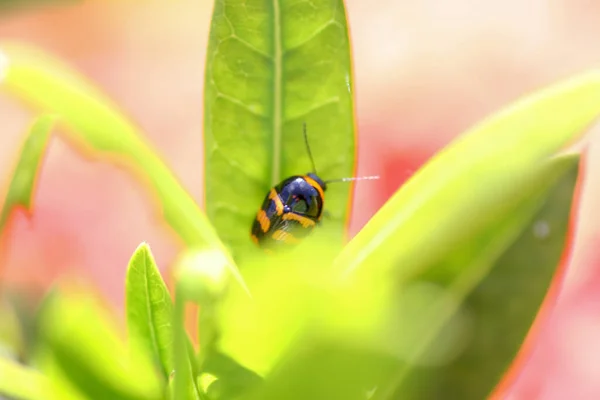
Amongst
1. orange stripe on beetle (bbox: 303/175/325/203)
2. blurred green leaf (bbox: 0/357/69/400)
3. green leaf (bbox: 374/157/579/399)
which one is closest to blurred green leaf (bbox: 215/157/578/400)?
green leaf (bbox: 374/157/579/399)

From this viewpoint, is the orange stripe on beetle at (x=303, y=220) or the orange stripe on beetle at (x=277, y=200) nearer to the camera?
the orange stripe on beetle at (x=277, y=200)

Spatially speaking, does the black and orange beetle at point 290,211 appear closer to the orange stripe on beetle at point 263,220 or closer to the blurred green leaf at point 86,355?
the orange stripe on beetle at point 263,220

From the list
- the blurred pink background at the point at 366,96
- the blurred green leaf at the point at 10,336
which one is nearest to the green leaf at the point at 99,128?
the blurred green leaf at the point at 10,336

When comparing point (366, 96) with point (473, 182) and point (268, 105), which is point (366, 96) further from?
point (473, 182)

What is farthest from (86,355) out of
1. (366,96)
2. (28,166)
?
(366,96)

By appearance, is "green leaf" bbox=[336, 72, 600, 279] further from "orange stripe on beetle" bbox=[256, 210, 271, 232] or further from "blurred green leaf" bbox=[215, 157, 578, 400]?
"orange stripe on beetle" bbox=[256, 210, 271, 232]

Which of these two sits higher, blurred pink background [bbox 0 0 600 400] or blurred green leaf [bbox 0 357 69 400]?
blurred green leaf [bbox 0 357 69 400]

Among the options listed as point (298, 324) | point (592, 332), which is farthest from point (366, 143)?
point (298, 324)
